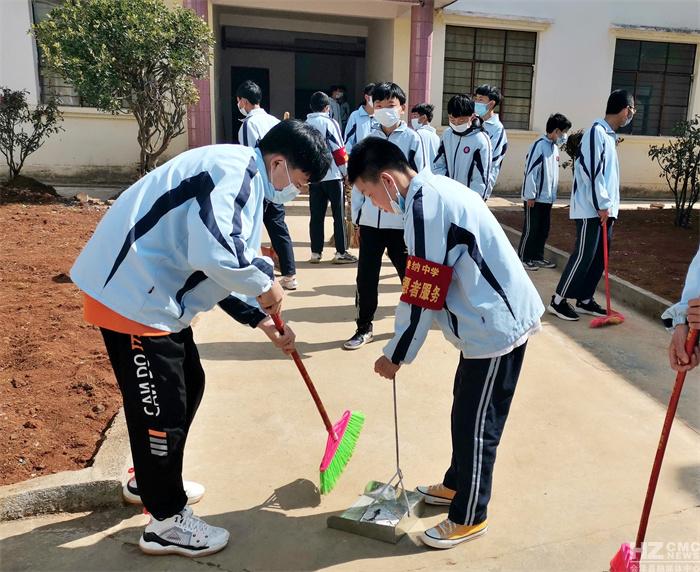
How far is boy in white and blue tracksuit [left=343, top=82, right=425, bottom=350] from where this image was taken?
4.35m

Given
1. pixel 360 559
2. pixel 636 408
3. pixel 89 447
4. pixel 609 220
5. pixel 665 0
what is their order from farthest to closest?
pixel 665 0
pixel 609 220
pixel 636 408
pixel 89 447
pixel 360 559

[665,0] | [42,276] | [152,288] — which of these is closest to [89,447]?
[152,288]

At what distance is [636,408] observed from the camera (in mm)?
3721

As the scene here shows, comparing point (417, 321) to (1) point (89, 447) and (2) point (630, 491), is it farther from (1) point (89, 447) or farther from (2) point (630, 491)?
(1) point (89, 447)

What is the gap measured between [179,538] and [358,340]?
2.33 meters

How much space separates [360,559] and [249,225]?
1346 mm

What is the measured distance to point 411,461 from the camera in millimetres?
3119

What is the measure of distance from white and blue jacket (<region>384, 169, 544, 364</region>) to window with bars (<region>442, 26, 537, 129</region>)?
1041 centimetres

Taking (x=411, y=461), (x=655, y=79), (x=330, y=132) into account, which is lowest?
(x=411, y=461)

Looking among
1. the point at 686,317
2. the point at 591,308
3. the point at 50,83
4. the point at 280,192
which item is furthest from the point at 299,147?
the point at 50,83

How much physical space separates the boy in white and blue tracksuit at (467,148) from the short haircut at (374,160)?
3.23m

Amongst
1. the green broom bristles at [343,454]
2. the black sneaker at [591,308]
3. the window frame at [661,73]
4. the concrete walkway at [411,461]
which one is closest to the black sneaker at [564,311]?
the black sneaker at [591,308]

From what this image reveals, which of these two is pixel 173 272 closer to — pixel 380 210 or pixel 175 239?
pixel 175 239

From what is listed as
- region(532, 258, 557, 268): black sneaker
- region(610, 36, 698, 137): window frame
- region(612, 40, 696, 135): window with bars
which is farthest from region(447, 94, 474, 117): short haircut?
region(612, 40, 696, 135): window with bars
